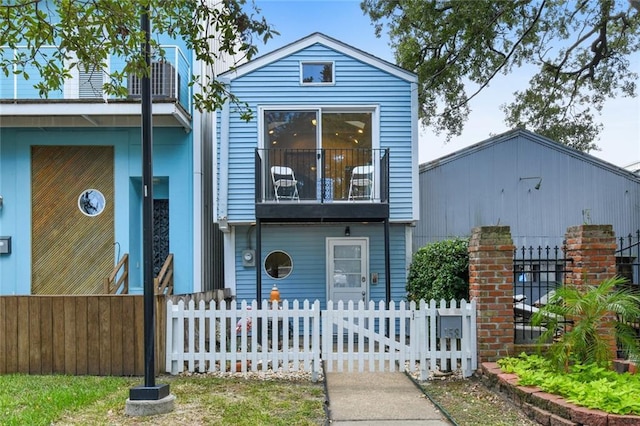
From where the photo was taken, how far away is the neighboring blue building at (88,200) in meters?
9.92

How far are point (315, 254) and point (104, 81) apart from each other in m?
5.40

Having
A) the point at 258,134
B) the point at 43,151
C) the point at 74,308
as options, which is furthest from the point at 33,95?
the point at 74,308

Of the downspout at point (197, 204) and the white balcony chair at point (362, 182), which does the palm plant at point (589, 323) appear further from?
the downspout at point (197, 204)

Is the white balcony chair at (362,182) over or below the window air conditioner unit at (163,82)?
below

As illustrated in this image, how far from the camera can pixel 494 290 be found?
628 centimetres

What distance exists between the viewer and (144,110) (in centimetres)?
513

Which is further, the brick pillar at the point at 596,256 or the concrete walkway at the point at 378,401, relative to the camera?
the brick pillar at the point at 596,256

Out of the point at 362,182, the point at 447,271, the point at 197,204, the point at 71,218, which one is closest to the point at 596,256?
the point at 447,271

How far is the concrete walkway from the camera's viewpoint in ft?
15.8

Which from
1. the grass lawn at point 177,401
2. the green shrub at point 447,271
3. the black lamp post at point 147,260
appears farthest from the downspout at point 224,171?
the black lamp post at point 147,260

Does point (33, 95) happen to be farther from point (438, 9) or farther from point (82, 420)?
point (438, 9)

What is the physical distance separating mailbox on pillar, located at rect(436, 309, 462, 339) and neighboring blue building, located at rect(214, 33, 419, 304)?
331 centimetres

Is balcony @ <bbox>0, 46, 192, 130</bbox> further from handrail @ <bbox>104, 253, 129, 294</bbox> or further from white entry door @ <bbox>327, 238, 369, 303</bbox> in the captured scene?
white entry door @ <bbox>327, 238, 369, 303</bbox>

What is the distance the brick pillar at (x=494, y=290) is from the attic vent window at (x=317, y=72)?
17.4ft
